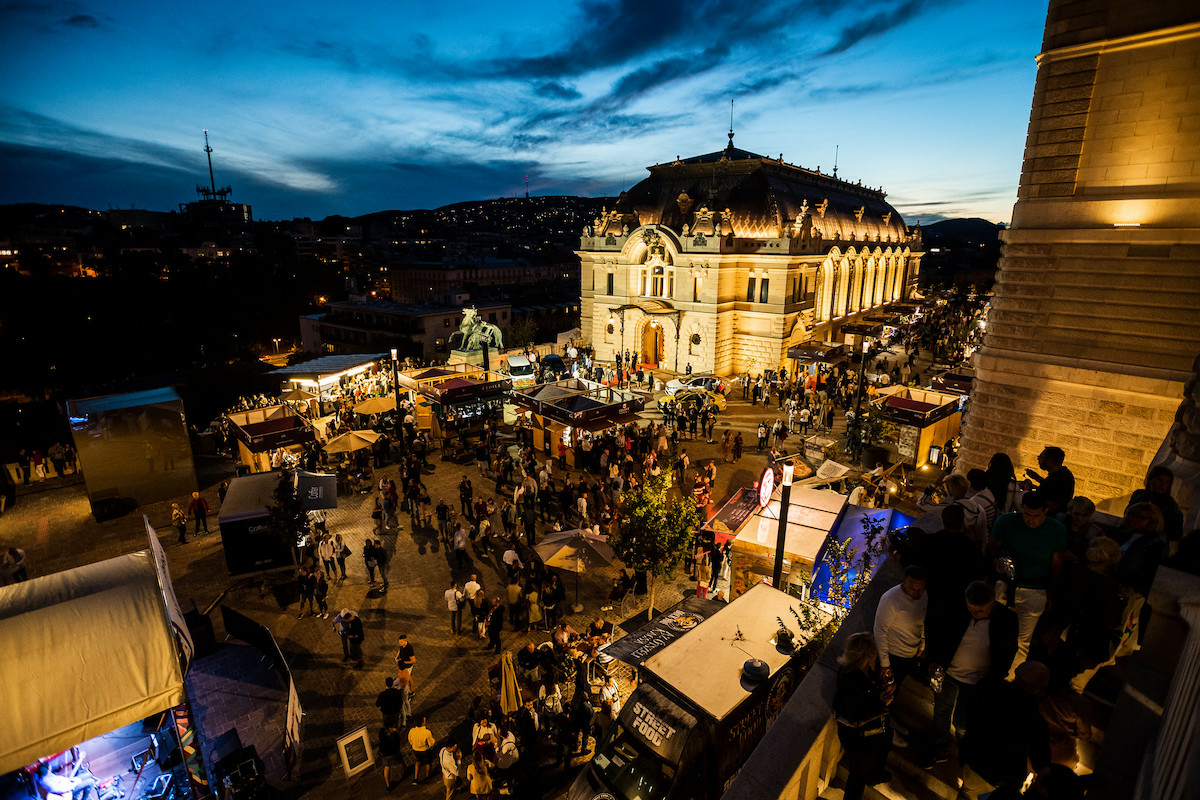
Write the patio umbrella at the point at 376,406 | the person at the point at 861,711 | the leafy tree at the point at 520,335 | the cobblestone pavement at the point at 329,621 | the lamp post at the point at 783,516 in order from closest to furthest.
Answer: the person at the point at 861,711 < the lamp post at the point at 783,516 < the cobblestone pavement at the point at 329,621 < the patio umbrella at the point at 376,406 < the leafy tree at the point at 520,335

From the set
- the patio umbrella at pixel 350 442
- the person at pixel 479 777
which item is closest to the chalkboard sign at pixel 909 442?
the person at pixel 479 777

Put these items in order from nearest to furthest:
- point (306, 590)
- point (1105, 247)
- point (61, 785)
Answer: point (61, 785) < point (1105, 247) < point (306, 590)

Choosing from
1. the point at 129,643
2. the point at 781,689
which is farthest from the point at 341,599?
the point at 781,689

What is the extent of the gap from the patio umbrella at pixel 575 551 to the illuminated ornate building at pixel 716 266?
24.2m

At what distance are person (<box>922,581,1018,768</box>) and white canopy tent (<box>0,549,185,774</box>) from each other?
9312 millimetres

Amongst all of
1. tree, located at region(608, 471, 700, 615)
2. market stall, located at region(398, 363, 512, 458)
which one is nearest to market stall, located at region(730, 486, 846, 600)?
tree, located at region(608, 471, 700, 615)

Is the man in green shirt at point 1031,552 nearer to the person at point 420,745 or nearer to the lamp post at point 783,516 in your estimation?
the lamp post at point 783,516

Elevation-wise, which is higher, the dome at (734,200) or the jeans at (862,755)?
the dome at (734,200)

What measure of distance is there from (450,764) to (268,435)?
14.4 m

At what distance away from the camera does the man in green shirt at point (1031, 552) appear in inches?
206

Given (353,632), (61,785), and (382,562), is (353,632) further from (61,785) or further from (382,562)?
(61,785)

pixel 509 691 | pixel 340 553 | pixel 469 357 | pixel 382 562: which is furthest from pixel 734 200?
pixel 509 691

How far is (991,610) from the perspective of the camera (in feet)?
14.7

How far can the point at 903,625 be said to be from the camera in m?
4.82
